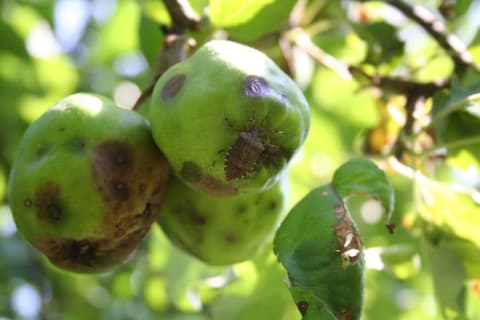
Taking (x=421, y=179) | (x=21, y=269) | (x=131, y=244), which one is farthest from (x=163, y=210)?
(x=21, y=269)

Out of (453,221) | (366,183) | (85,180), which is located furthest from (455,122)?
(85,180)

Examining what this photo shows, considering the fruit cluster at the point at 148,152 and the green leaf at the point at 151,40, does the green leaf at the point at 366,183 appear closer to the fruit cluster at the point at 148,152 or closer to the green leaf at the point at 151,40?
the fruit cluster at the point at 148,152

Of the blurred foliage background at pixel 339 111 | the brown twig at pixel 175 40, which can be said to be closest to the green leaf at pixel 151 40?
the blurred foliage background at pixel 339 111

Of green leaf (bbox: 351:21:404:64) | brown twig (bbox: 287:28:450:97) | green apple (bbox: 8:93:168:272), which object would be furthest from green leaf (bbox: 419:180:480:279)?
green apple (bbox: 8:93:168:272)

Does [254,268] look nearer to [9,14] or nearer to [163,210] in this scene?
[163,210]

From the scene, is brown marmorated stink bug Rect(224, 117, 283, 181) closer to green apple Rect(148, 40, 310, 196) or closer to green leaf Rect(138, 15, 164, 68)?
green apple Rect(148, 40, 310, 196)

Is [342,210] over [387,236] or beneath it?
over
